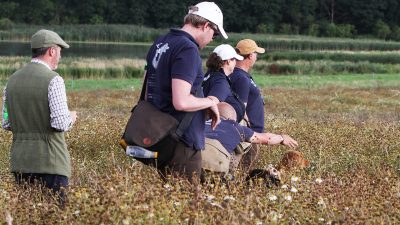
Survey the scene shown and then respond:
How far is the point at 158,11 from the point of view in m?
108

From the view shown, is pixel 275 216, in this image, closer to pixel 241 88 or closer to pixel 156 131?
pixel 156 131

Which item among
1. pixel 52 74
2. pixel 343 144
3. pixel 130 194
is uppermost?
pixel 52 74

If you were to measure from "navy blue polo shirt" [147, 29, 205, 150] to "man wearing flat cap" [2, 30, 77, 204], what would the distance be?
0.62 meters

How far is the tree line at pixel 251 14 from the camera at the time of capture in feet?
332

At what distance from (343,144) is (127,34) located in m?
78.9

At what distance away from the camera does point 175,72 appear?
4531 millimetres

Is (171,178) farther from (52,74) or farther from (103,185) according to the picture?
(52,74)

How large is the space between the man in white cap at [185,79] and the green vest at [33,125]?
2.25 ft

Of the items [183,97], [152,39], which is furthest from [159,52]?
[152,39]

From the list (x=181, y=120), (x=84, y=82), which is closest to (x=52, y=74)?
(x=181, y=120)

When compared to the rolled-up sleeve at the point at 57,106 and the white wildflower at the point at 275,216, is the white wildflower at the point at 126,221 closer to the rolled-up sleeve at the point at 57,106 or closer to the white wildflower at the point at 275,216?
the white wildflower at the point at 275,216

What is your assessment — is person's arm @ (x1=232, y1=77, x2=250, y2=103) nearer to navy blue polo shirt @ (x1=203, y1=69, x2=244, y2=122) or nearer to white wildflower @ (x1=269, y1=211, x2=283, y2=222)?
navy blue polo shirt @ (x1=203, y1=69, x2=244, y2=122)

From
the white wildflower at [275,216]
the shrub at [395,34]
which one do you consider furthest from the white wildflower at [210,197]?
the shrub at [395,34]

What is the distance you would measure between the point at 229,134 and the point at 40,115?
1.51 metres
